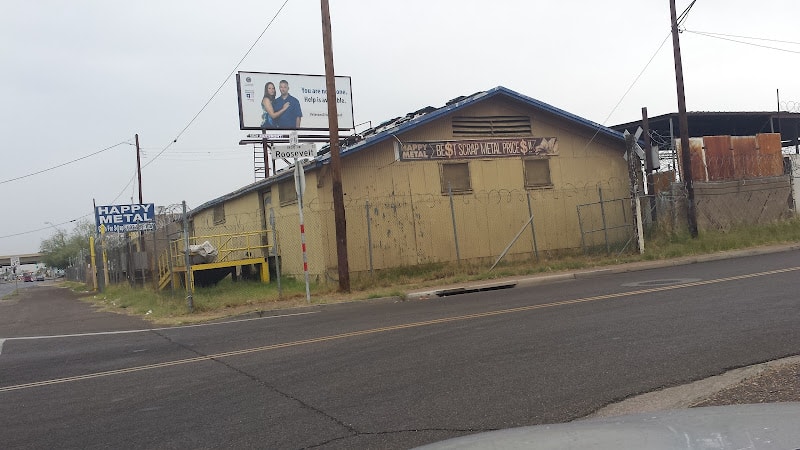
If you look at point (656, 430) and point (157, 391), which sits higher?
point (656, 430)

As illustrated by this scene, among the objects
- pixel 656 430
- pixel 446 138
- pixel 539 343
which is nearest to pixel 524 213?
pixel 446 138

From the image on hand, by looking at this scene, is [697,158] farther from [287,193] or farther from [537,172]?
[287,193]

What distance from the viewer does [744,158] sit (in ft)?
83.0

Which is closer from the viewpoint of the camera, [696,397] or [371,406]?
[696,397]

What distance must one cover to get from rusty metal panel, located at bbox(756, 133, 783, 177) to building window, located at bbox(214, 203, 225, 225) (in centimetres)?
2218

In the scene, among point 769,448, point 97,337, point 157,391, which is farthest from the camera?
point 97,337

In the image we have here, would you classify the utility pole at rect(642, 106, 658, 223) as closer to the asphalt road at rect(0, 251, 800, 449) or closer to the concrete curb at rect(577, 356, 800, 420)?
the asphalt road at rect(0, 251, 800, 449)

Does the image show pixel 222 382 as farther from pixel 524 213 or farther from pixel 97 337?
pixel 524 213

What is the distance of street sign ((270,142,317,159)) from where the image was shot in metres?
14.5

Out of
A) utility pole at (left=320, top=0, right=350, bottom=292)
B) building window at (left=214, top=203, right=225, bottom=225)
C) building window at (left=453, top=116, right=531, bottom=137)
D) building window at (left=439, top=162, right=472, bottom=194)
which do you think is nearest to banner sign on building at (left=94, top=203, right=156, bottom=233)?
building window at (left=214, top=203, right=225, bottom=225)

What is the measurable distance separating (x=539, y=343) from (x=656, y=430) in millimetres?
5124

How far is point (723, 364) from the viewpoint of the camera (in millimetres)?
6203

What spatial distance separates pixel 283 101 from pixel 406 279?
17760mm

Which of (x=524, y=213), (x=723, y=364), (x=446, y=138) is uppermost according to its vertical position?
(x=446, y=138)
